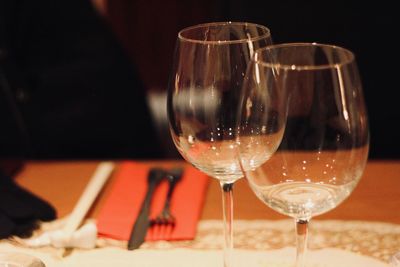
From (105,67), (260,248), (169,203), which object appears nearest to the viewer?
(260,248)

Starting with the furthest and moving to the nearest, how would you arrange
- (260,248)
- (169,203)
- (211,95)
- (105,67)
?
(105,67)
(169,203)
(260,248)
(211,95)

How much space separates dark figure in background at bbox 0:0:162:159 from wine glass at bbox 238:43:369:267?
110cm

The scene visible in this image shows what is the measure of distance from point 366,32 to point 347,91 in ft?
4.26

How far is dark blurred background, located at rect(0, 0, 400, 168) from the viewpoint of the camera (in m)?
1.77

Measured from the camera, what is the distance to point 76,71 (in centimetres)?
187

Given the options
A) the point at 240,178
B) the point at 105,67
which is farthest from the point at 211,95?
the point at 105,67

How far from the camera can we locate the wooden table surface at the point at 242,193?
38.2 inches

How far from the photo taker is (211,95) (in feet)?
2.46

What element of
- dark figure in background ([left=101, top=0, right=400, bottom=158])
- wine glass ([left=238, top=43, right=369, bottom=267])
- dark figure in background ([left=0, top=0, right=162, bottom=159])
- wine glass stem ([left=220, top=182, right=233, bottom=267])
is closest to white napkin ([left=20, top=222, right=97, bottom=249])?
wine glass stem ([left=220, top=182, right=233, bottom=267])

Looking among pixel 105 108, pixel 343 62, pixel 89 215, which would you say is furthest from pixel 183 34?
pixel 105 108

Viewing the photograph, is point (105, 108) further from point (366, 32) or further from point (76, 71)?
point (366, 32)

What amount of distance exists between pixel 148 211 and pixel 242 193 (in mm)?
150

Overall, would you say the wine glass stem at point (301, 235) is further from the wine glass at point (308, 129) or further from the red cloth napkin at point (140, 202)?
the red cloth napkin at point (140, 202)

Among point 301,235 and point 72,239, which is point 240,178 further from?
point 72,239
